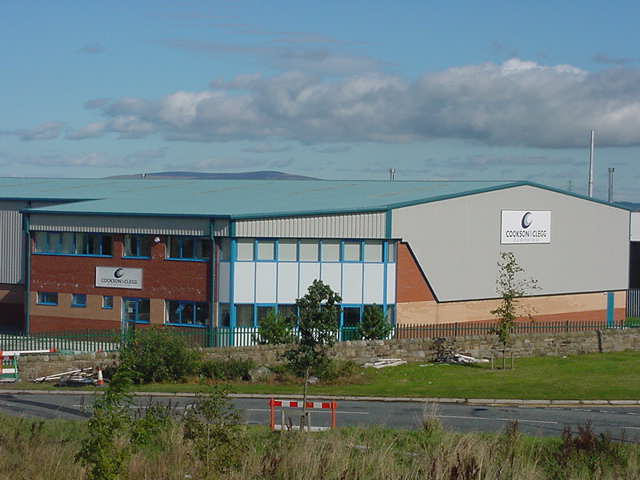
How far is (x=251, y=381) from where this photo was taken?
35594 mm

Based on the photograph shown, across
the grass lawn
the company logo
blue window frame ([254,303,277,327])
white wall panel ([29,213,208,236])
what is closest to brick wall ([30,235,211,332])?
white wall panel ([29,213,208,236])

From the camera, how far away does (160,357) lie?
116 feet

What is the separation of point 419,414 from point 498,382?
29.9ft

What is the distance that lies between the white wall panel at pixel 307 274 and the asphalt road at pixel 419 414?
662 inches

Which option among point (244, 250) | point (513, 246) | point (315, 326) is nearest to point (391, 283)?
point (244, 250)

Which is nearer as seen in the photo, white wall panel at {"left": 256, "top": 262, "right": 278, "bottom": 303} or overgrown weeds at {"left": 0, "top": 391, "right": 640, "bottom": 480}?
overgrown weeds at {"left": 0, "top": 391, "right": 640, "bottom": 480}

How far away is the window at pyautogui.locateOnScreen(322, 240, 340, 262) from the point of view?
160 ft

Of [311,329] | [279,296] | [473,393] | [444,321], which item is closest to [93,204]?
[279,296]

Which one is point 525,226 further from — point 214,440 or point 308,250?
point 214,440

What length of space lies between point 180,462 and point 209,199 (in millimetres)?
39649

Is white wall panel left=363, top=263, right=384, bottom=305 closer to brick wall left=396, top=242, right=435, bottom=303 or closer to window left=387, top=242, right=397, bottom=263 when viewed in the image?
window left=387, top=242, right=397, bottom=263

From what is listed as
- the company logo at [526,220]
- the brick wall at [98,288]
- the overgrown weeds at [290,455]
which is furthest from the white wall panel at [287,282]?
the overgrown weeds at [290,455]

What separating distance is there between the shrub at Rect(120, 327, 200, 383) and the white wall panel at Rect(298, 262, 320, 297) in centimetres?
1282

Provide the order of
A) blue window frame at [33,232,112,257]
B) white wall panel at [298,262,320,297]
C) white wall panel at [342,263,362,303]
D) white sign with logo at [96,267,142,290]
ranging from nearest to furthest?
white wall panel at [298,262,320,297], white wall panel at [342,263,362,303], white sign with logo at [96,267,142,290], blue window frame at [33,232,112,257]
